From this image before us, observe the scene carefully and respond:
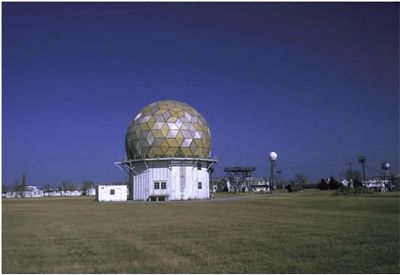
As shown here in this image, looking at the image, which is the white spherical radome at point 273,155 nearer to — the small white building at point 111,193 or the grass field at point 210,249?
the small white building at point 111,193

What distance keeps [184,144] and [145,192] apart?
6.62m

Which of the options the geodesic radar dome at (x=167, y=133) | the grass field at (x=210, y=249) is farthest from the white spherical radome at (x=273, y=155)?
the grass field at (x=210, y=249)

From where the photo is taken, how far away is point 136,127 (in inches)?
1946

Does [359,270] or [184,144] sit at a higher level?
[184,144]

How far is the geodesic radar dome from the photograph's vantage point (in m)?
47.4

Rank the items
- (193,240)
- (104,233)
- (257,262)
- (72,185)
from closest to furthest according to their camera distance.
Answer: (257,262) < (193,240) < (104,233) < (72,185)

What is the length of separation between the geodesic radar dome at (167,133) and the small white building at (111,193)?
3771 mm

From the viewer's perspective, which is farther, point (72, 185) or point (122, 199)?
point (72, 185)

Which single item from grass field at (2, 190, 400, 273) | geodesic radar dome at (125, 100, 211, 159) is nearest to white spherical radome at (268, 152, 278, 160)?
geodesic radar dome at (125, 100, 211, 159)

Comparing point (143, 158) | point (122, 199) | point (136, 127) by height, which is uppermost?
point (136, 127)

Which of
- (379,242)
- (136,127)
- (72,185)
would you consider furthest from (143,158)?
(72,185)

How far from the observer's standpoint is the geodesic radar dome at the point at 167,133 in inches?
1865

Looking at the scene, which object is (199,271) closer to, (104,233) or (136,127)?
(104,233)

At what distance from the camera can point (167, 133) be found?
47375 mm
